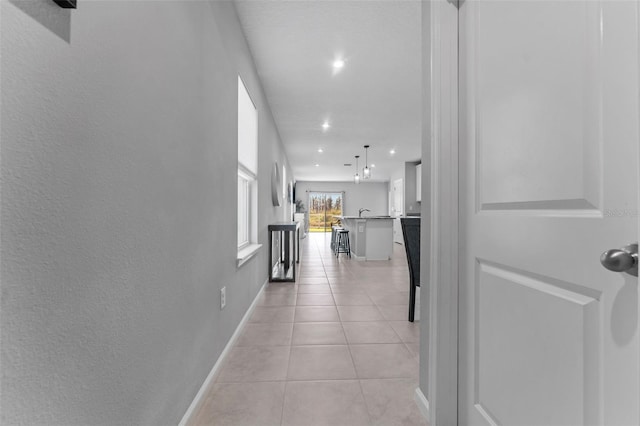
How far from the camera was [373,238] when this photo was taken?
580cm

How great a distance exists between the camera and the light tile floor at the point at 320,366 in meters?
1.34

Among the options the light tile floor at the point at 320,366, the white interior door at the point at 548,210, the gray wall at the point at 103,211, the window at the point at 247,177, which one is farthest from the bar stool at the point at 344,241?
the white interior door at the point at 548,210

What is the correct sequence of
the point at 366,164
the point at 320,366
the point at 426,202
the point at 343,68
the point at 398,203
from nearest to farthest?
1. the point at 426,202
2. the point at 320,366
3. the point at 343,68
4. the point at 366,164
5. the point at 398,203

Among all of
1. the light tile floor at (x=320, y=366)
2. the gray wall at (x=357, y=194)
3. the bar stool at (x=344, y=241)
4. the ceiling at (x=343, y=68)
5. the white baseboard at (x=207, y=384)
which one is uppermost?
the ceiling at (x=343, y=68)

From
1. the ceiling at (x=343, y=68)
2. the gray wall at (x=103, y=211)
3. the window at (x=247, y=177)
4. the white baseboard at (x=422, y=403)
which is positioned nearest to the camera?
the gray wall at (x=103, y=211)

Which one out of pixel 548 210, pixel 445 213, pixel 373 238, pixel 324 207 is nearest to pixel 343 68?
pixel 445 213

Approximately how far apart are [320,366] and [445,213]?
1214 millimetres

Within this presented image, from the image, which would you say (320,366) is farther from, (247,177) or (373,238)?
(373,238)

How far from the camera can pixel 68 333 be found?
2.14ft

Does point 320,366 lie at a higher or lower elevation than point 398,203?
lower

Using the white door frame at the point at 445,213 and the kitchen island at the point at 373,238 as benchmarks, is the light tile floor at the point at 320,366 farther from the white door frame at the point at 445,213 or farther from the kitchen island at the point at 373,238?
the kitchen island at the point at 373,238

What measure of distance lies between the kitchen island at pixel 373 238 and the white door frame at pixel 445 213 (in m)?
4.58

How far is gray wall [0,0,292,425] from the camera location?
0.54m

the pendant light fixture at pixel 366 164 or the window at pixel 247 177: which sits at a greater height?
the pendant light fixture at pixel 366 164
